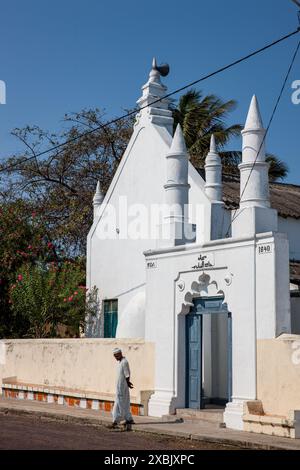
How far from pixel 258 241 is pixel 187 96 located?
1964 cm

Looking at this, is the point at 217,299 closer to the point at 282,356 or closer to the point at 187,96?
the point at 282,356

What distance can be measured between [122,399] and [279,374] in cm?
316

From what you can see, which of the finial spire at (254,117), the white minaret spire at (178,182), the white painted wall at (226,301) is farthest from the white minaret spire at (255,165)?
the white minaret spire at (178,182)

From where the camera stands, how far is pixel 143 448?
1174cm

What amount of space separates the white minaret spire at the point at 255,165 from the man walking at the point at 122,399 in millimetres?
3991

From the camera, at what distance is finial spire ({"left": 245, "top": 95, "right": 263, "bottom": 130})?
14970 mm

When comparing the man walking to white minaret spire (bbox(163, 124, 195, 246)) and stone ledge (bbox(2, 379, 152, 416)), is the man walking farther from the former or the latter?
white minaret spire (bbox(163, 124, 195, 246))

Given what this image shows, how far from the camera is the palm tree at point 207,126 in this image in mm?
31422

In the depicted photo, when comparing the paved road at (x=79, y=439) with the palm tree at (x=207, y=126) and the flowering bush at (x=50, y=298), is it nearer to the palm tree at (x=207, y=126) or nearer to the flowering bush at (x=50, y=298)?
the flowering bush at (x=50, y=298)

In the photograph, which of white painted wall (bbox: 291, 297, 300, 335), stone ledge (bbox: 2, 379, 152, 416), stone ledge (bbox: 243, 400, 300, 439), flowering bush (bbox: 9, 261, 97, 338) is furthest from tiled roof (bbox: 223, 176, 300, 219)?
stone ledge (bbox: 243, 400, 300, 439)

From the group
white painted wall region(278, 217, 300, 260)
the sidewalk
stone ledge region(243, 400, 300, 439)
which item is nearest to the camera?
the sidewalk

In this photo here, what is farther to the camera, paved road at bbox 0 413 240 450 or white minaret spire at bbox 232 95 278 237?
white minaret spire at bbox 232 95 278 237

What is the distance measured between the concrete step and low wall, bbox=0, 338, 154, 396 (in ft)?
4.19

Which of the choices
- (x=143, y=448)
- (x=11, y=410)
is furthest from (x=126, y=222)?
(x=143, y=448)
